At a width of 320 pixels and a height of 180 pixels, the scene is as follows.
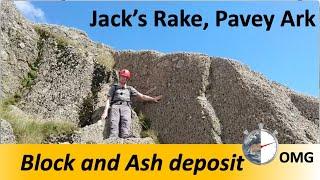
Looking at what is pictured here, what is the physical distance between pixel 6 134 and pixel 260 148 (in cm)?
510

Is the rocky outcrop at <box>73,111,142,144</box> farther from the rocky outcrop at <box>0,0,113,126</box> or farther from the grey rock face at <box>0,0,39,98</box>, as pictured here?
the grey rock face at <box>0,0,39,98</box>

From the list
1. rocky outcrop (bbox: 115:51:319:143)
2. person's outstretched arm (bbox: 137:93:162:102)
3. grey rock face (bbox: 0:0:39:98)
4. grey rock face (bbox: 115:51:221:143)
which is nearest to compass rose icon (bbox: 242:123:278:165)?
rocky outcrop (bbox: 115:51:319:143)

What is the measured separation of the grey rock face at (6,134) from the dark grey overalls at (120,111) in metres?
2.23

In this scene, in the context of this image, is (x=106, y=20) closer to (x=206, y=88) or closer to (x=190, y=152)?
(x=190, y=152)

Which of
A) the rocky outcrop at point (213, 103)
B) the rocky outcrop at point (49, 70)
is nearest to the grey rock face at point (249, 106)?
the rocky outcrop at point (213, 103)

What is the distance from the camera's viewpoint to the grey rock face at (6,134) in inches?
514

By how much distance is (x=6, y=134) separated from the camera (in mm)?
13219

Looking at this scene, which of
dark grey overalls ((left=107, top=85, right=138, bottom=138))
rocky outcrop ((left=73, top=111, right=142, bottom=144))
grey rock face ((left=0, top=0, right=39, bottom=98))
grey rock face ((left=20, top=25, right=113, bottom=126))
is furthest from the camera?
grey rock face ((left=0, top=0, right=39, bottom=98))

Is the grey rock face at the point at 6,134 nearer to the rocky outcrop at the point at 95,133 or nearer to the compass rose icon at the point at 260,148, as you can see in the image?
the rocky outcrop at the point at 95,133

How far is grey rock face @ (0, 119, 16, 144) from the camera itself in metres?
13.1

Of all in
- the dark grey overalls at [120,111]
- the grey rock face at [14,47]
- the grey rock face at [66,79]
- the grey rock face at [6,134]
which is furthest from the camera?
the grey rock face at [14,47]

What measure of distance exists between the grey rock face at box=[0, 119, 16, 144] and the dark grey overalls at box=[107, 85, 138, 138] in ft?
7.31

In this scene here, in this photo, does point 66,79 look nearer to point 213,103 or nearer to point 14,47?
point 14,47

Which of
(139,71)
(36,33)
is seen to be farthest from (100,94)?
(36,33)
